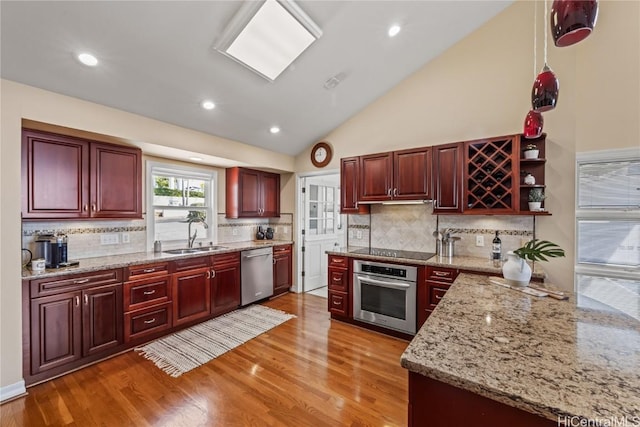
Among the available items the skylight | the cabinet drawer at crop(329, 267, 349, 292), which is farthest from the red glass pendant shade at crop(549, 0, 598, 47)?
the cabinet drawer at crop(329, 267, 349, 292)

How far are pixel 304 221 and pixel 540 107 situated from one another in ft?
12.0

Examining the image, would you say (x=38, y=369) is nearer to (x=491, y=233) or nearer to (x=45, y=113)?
(x=45, y=113)

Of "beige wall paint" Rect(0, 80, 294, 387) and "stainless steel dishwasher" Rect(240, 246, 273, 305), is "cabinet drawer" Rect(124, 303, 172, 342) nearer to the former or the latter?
"beige wall paint" Rect(0, 80, 294, 387)

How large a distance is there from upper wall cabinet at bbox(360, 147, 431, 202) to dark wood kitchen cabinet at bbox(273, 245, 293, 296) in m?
1.75

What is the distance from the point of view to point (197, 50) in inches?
93.1

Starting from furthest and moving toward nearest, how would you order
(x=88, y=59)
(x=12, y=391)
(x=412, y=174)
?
1. (x=412, y=174)
2. (x=88, y=59)
3. (x=12, y=391)

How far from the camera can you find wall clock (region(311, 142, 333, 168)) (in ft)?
14.1

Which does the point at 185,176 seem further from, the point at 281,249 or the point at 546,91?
the point at 546,91

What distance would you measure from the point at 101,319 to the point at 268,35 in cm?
303

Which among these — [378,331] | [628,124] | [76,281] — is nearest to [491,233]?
[628,124]

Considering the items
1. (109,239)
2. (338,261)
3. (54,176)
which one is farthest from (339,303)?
(54,176)

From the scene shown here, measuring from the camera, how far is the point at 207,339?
9.84 feet

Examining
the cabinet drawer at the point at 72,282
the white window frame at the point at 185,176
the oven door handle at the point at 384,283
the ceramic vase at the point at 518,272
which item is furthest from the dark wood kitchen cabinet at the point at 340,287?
the cabinet drawer at the point at 72,282

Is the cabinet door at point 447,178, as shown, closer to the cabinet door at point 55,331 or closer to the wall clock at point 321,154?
the wall clock at point 321,154
